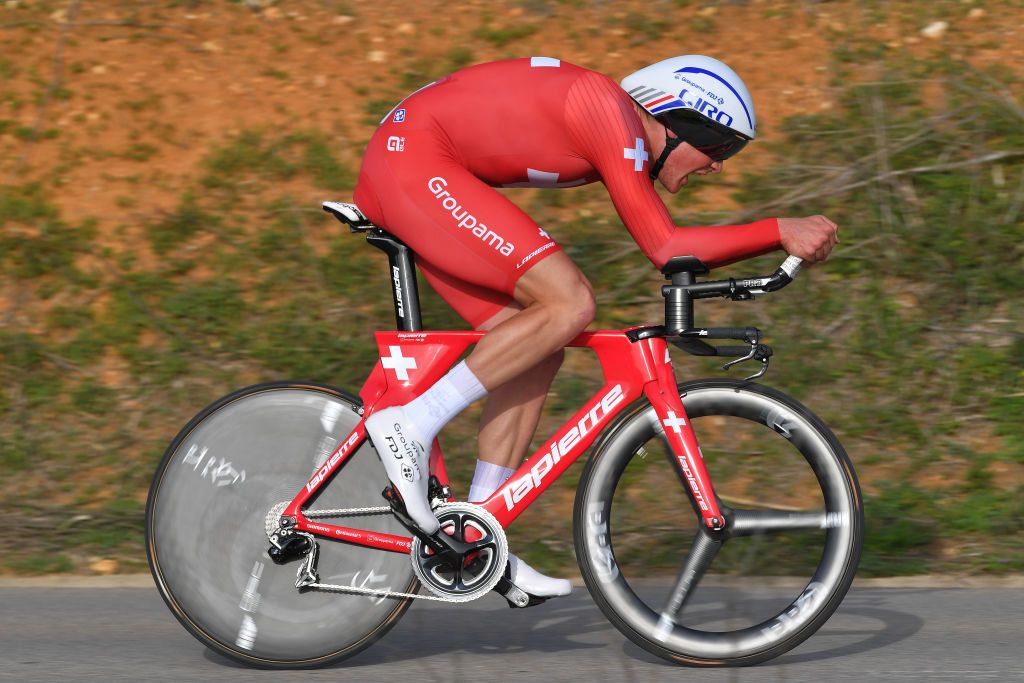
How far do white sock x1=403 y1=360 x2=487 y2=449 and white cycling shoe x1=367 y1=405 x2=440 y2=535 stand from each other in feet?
0.09

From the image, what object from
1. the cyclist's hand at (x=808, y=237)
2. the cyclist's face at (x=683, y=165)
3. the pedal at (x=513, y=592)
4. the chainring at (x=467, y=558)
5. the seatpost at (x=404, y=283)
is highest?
the cyclist's face at (x=683, y=165)

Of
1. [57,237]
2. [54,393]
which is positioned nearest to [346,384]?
[54,393]

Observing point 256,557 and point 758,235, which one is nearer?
point 758,235

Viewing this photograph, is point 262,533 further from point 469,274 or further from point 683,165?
point 683,165

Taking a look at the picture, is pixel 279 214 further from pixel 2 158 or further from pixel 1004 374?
pixel 1004 374

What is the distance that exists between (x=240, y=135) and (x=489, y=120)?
4.70m

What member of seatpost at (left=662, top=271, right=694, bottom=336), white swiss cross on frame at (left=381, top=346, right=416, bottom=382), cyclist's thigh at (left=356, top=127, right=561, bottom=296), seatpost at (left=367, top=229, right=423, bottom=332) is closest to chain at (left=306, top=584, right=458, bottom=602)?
white swiss cross on frame at (left=381, top=346, right=416, bottom=382)

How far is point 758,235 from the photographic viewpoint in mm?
3840

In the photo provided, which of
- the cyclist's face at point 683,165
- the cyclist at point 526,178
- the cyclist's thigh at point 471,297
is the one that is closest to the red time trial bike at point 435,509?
the cyclist at point 526,178

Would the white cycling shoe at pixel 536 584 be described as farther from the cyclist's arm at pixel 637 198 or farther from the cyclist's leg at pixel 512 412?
the cyclist's arm at pixel 637 198

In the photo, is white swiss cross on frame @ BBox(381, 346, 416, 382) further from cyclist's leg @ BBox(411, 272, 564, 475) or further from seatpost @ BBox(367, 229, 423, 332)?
cyclist's leg @ BBox(411, 272, 564, 475)

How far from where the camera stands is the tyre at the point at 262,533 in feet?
13.6

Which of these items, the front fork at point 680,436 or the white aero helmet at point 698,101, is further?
the front fork at point 680,436

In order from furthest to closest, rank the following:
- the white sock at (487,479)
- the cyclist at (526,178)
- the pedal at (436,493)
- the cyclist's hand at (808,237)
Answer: the white sock at (487,479)
the pedal at (436,493)
the cyclist at (526,178)
the cyclist's hand at (808,237)
